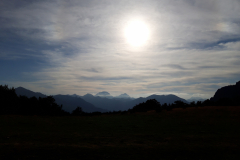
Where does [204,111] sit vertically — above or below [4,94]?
below

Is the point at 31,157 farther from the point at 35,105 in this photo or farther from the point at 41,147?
the point at 35,105

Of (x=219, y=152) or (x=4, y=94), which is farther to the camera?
(x=4, y=94)

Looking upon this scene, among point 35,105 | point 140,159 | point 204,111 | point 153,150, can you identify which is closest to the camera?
point 140,159

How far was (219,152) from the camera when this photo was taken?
1018cm

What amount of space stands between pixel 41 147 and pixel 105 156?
509 centimetres

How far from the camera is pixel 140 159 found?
9.00m

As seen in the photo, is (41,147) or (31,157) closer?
(31,157)

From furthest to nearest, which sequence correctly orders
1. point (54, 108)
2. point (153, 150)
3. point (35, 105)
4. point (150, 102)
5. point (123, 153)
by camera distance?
point (150, 102)
point (54, 108)
point (35, 105)
point (153, 150)
point (123, 153)

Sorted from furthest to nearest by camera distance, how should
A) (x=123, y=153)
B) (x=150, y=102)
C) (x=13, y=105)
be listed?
(x=150, y=102) → (x=13, y=105) → (x=123, y=153)

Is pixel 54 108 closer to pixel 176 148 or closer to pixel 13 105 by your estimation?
pixel 13 105

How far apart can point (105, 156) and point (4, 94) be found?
162ft

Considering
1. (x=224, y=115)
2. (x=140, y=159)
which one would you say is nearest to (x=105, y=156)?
(x=140, y=159)

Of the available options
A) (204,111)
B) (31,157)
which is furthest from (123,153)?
(204,111)

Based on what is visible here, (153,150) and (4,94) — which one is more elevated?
(4,94)
